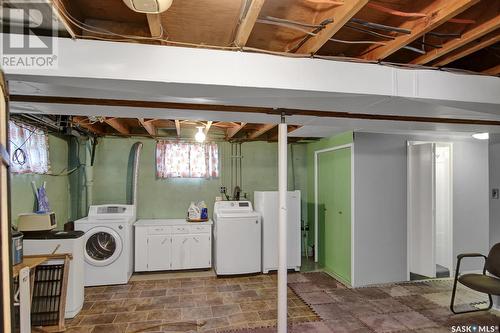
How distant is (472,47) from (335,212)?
301 centimetres

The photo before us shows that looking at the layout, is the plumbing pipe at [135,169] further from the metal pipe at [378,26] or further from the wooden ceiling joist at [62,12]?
the metal pipe at [378,26]

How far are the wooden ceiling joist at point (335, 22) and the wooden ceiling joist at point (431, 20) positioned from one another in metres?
0.47

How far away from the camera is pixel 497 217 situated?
183 inches

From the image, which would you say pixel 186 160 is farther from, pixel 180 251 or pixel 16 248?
pixel 16 248

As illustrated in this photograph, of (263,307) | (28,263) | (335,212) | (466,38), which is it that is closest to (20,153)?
(28,263)

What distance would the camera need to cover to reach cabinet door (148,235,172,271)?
14.5 feet

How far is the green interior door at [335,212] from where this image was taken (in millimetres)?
4133

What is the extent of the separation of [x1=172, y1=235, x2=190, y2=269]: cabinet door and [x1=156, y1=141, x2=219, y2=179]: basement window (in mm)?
1105

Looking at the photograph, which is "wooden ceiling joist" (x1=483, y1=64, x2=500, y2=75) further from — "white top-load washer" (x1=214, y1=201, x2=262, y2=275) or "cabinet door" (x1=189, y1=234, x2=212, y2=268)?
"cabinet door" (x1=189, y1=234, x2=212, y2=268)

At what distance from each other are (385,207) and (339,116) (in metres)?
1.88

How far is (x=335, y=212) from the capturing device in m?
4.51

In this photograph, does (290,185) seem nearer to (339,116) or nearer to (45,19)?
(339,116)

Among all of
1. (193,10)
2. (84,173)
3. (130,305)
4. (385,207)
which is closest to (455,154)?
(385,207)

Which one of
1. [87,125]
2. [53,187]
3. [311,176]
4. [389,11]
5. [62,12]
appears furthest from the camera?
[311,176]
